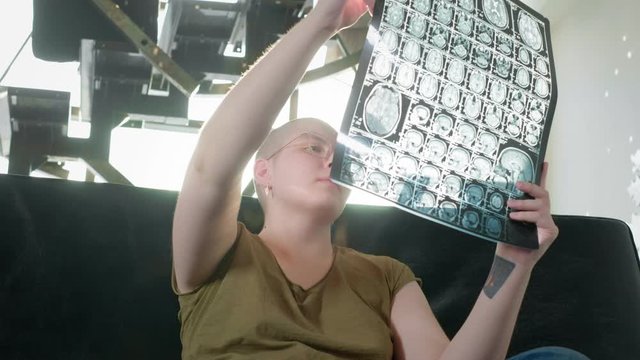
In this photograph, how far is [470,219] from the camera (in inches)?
42.2

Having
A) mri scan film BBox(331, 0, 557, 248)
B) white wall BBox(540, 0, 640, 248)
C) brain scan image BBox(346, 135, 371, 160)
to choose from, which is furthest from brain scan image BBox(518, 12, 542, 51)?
white wall BBox(540, 0, 640, 248)

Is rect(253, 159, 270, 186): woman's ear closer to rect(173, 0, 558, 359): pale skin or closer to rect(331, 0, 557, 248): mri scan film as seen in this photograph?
rect(173, 0, 558, 359): pale skin

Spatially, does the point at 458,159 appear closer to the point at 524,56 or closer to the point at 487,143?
the point at 487,143

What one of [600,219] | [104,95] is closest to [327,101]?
[104,95]

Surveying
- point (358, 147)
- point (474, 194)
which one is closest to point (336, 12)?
point (358, 147)

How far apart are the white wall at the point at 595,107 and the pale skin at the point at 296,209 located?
4.30 ft

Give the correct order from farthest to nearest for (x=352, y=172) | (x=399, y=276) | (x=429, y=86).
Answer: (x=399, y=276)
(x=429, y=86)
(x=352, y=172)

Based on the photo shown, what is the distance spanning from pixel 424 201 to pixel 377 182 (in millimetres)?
65

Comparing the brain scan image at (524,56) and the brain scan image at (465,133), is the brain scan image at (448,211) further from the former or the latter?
the brain scan image at (524,56)

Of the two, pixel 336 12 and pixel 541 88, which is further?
pixel 541 88

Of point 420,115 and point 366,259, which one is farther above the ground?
point 420,115

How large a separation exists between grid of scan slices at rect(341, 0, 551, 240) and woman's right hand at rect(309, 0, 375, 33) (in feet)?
0.14

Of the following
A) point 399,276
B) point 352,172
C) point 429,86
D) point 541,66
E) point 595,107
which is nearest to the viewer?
point 352,172

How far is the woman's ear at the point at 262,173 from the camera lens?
50.9 inches
